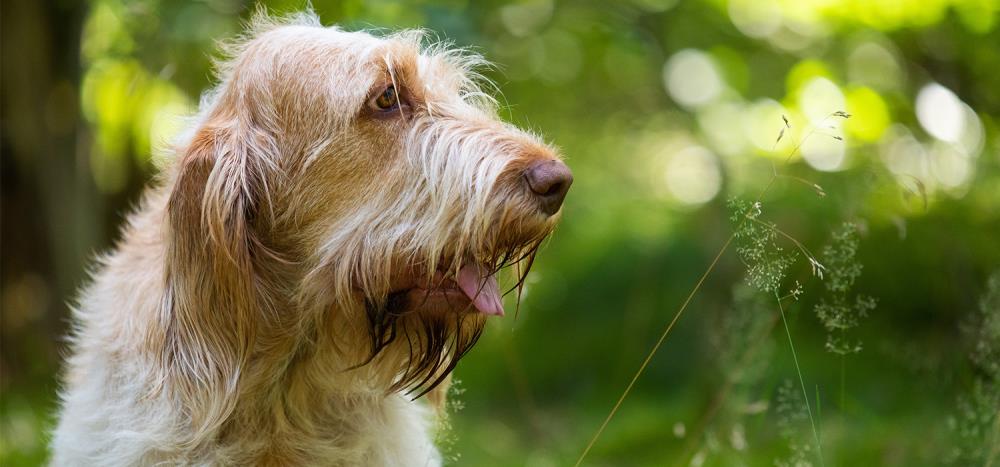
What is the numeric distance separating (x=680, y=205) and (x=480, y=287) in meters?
6.04

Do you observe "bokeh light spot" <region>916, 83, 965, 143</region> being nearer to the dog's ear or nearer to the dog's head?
the dog's head

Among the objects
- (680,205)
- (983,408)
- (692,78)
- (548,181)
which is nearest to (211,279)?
(548,181)

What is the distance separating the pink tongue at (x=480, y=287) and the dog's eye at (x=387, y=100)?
1.88 feet

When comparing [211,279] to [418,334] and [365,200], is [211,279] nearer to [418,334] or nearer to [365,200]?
[365,200]

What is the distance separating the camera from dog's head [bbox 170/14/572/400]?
3000 millimetres

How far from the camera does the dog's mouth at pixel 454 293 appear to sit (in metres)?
3.07

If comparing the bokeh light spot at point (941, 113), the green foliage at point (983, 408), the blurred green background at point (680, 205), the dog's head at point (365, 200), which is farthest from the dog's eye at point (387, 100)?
the bokeh light spot at point (941, 113)

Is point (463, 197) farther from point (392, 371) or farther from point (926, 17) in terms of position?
point (926, 17)

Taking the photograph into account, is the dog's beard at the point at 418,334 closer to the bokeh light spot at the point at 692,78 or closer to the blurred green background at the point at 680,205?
the blurred green background at the point at 680,205

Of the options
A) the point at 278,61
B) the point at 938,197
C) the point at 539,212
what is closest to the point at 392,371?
the point at 539,212

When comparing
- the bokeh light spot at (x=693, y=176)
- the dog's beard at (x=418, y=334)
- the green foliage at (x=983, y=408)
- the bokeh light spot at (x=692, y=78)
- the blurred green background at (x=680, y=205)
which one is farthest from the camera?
the bokeh light spot at (x=693, y=176)

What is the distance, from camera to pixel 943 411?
426cm

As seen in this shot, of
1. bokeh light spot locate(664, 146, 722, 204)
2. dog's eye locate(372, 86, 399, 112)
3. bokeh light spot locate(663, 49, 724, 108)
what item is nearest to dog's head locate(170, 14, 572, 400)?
dog's eye locate(372, 86, 399, 112)

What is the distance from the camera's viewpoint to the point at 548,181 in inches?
113
